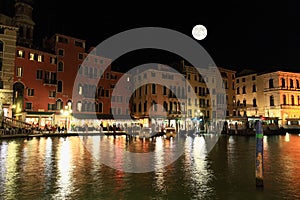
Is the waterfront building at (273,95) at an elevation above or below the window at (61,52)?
below

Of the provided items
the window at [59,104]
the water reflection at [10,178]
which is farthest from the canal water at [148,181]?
the window at [59,104]

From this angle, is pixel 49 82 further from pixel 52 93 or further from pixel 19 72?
pixel 19 72

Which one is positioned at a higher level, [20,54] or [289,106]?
[20,54]

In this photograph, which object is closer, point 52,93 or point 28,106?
point 28,106

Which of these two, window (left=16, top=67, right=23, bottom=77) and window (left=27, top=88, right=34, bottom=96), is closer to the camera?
window (left=16, top=67, right=23, bottom=77)

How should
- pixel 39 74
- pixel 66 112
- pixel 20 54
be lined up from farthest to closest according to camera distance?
→ pixel 39 74
pixel 20 54
pixel 66 112

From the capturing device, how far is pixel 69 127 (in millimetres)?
40781

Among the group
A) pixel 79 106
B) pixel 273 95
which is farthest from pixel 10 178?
pixel 273 95

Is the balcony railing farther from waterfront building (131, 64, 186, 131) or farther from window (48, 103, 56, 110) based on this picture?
window (48, 103, 56, 110)

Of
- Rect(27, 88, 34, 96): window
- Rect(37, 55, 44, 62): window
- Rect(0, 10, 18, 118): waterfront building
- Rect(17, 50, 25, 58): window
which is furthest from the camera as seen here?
Rect(37, 55, 44, 62): window

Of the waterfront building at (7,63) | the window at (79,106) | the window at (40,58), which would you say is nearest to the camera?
the waterfront building at (7,63)

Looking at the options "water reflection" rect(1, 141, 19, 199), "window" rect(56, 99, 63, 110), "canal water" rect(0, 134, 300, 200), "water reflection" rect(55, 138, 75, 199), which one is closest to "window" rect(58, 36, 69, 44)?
"window" rect(56, 99, 63, 110)

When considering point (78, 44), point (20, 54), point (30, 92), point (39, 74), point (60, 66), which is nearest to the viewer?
point (20, 54)

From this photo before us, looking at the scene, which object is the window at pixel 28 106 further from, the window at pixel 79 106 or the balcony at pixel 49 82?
the window at pixel 79 106
